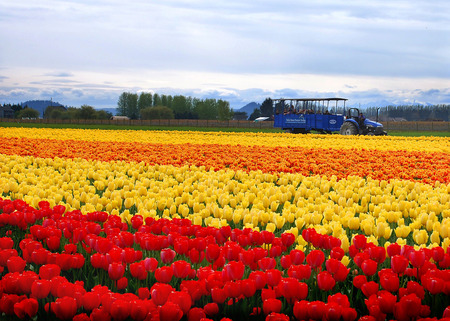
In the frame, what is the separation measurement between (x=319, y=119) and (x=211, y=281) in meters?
32.4

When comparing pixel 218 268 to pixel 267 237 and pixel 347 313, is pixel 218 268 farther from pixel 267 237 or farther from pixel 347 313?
pixel 347 313

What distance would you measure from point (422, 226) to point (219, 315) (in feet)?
11.4

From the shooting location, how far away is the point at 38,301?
3.12 meters

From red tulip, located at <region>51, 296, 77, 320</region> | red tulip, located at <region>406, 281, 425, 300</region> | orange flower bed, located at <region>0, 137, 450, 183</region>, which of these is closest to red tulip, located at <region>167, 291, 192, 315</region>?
red tulip, located at <region>51, 296, 77, 320</region>

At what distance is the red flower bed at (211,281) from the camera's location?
2.73 m

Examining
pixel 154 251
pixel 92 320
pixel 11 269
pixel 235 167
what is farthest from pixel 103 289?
pixel 235 167

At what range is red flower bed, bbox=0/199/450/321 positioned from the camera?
2.73 meters

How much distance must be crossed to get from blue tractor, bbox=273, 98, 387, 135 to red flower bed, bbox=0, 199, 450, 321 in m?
29.1

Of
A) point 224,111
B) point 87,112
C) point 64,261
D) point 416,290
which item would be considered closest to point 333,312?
point 416,290

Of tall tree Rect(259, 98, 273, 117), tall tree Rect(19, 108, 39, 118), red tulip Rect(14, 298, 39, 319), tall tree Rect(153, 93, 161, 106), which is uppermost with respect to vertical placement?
tall tree Rect(153, 93, 161, 106)

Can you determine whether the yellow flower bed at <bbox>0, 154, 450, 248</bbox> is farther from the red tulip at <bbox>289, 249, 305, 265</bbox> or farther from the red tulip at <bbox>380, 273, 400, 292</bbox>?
the red tulip at <bbox>380, 273, 400, 292</bbox>

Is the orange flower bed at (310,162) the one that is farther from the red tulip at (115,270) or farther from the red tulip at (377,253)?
the red tulip at (115,270)

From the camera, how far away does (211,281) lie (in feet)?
9.82

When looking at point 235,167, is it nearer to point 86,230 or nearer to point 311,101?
point 86,230
